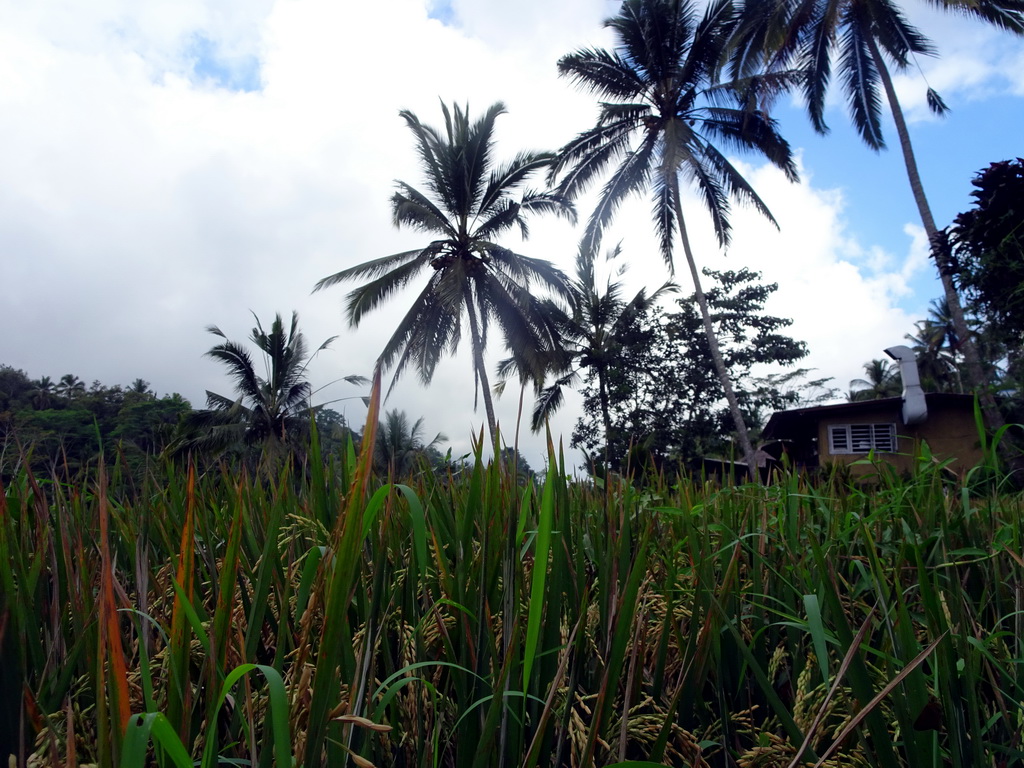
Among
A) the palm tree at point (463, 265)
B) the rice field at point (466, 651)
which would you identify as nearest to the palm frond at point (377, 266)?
the palm tree at point (463, 265)

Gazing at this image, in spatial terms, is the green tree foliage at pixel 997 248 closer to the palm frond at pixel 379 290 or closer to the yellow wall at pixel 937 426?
the yellow wall at pixel 937 426

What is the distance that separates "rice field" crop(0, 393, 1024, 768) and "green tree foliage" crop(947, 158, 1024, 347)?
690 centimetres

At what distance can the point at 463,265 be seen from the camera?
56.9ft

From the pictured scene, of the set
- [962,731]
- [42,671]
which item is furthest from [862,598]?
[42,671]

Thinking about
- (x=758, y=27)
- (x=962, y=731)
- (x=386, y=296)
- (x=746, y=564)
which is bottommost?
(x=962, y=731)

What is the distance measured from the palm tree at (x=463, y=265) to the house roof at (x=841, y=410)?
20.2 ft

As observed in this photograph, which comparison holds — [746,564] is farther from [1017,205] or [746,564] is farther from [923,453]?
[1017,205]

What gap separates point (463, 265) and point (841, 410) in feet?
33.2

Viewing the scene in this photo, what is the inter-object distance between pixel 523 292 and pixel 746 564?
642 inches

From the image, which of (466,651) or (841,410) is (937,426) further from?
(466,651)

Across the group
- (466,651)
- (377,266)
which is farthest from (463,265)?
(466,651)

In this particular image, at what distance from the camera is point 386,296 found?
1702 cm

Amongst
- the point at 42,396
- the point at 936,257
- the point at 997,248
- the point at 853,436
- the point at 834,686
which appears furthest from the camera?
the point at 42,396

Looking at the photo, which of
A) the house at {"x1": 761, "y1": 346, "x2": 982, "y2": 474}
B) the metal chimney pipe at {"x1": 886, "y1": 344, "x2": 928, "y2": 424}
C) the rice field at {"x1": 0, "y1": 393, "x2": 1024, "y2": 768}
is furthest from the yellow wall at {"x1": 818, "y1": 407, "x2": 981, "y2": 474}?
the rice field at {"x1": 0, "y1": 393, "x2": 1024, "y2": 768}
